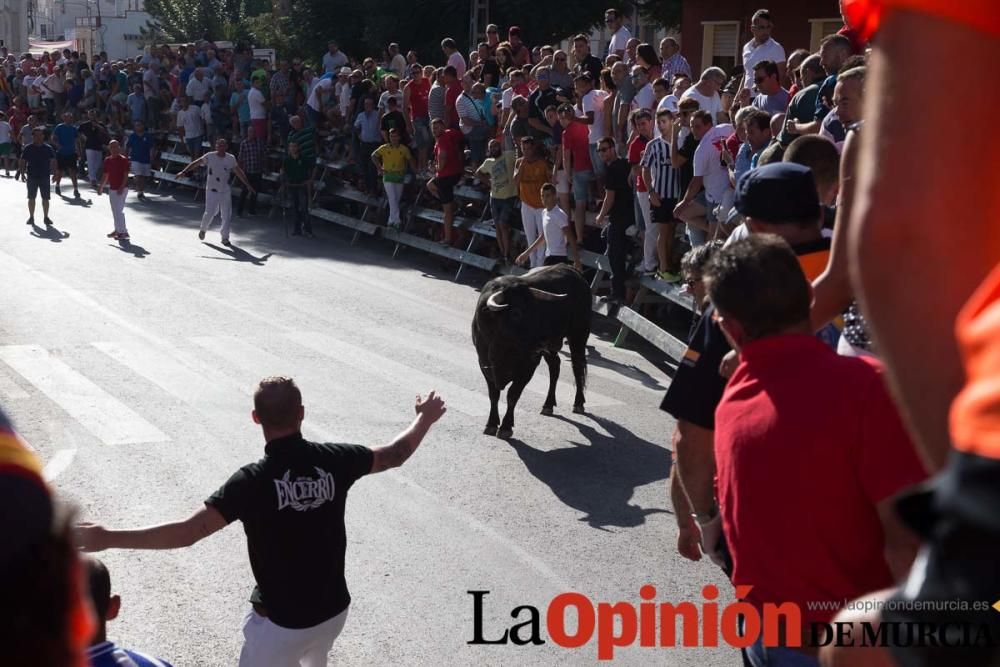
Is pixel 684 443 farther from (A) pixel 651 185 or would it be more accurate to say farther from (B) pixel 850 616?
(A) pixel 651 185

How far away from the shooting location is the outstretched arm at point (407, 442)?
500 centimetres

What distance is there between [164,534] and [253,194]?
22.6 metres

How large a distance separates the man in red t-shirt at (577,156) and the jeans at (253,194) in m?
11.9

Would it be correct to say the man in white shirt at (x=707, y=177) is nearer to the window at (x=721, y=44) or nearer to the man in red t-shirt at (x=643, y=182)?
the man in red t-shirt at (x=643, y=182)

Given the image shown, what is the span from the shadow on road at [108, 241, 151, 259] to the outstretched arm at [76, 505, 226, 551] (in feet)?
54.5

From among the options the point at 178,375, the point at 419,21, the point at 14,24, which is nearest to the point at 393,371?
the point at 178,375

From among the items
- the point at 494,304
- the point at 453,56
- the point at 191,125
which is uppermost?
the point at 453,56

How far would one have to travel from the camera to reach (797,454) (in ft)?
9.32

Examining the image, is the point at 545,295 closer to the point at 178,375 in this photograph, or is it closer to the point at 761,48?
the point at 178,375

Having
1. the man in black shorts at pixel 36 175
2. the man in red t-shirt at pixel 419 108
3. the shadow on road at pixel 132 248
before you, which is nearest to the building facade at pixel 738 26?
the man in red t-shirt at pixel 419 108

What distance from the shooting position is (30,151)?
24.2 meters

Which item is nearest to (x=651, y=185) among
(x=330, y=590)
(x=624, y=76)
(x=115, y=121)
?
(x=624, y=76)

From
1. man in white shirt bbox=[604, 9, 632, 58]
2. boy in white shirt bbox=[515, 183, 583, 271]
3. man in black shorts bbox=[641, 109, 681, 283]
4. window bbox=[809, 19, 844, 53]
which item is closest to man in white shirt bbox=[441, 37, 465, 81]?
man in white shirt bbox=[604, 9, 632, 58]

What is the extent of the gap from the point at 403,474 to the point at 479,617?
3.11 m
